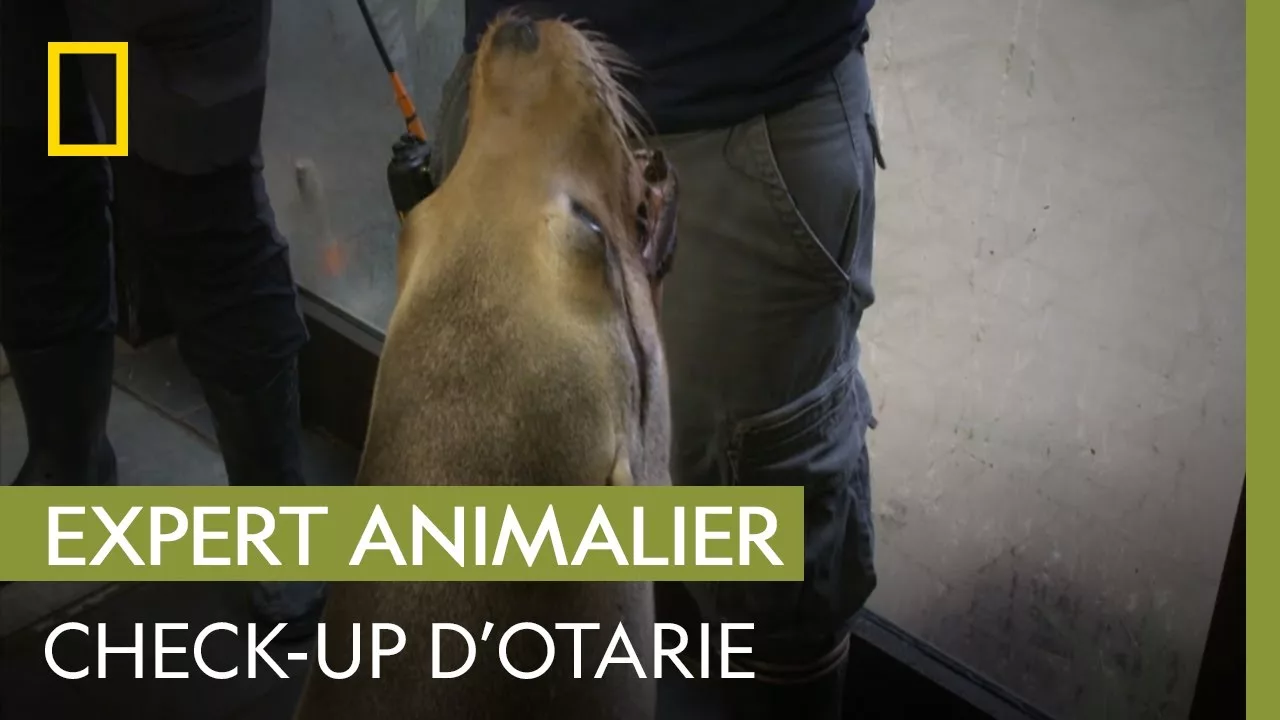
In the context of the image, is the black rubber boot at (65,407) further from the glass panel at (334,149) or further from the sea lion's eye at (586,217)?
the sea lion's eye at (586,217)

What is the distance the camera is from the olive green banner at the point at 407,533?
2.05 ft

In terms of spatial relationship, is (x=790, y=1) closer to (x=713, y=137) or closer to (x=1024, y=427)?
(x=713, y=137)

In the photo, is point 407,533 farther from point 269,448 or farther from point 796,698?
point 269,448

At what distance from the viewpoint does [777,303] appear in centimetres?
94

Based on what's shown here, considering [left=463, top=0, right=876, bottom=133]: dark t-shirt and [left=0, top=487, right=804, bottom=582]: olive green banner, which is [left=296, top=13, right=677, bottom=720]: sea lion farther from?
[left=463, top=0, right=876, bottom=133]: dark t-shirt

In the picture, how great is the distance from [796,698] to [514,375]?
607 millimetres

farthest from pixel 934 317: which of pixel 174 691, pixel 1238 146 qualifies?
pixel 174 691

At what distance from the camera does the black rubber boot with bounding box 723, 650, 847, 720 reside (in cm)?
113

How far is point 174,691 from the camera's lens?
4.64 ft


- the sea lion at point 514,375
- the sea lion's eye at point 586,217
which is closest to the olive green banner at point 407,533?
the sea lion at point 514,375

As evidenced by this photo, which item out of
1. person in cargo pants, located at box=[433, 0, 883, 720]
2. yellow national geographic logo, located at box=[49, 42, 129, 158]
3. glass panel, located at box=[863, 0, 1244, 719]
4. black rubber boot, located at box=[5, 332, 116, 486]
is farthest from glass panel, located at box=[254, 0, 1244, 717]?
black rubber boot, located at box=[5, 332, 116, 486]

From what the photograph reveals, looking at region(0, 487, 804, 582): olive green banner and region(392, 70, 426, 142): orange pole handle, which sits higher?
region(392, 70, 426, 142): orange pole handle

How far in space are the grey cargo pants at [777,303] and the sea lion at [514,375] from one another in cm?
20

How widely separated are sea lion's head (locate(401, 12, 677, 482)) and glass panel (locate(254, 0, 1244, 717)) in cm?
36
